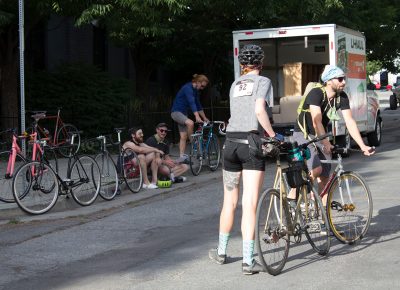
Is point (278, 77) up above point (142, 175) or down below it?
above

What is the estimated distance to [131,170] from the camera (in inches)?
452

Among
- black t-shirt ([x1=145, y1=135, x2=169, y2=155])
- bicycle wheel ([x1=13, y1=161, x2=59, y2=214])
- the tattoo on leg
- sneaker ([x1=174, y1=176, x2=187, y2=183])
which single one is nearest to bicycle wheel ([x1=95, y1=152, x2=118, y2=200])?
bicycle wheel ([x1=13, y1=161, x2=59, y2=214])

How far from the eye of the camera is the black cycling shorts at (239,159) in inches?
239

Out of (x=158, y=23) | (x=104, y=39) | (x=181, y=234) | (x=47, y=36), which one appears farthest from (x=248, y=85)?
(x=104, y=39)

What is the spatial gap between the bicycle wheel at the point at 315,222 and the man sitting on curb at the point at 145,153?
17.5 feet

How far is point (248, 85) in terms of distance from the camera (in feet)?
20.0

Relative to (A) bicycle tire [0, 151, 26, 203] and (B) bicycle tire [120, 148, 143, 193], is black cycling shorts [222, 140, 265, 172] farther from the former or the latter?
(B) bicycle tire [120, 148, 143, 193]

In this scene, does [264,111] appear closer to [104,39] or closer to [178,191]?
[178,191]

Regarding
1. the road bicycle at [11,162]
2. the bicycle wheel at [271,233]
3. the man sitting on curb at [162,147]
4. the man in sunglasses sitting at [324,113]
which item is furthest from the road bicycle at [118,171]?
the bicycle wheel at [271,233]

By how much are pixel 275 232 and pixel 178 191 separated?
570 centimetres

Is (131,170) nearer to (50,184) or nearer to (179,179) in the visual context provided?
(179,179)

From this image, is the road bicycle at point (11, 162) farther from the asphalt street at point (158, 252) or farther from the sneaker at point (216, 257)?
the sneaker at point (216, 257)

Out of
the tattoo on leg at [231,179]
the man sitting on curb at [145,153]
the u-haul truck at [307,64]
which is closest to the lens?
the tattoo on leg at [231,179]

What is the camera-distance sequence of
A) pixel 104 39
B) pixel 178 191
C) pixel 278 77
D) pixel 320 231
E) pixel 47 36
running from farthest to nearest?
pixel 104 39 < pixel 47 36 < pixel 278 77 < pixel 178 191 < pixel 320 231
